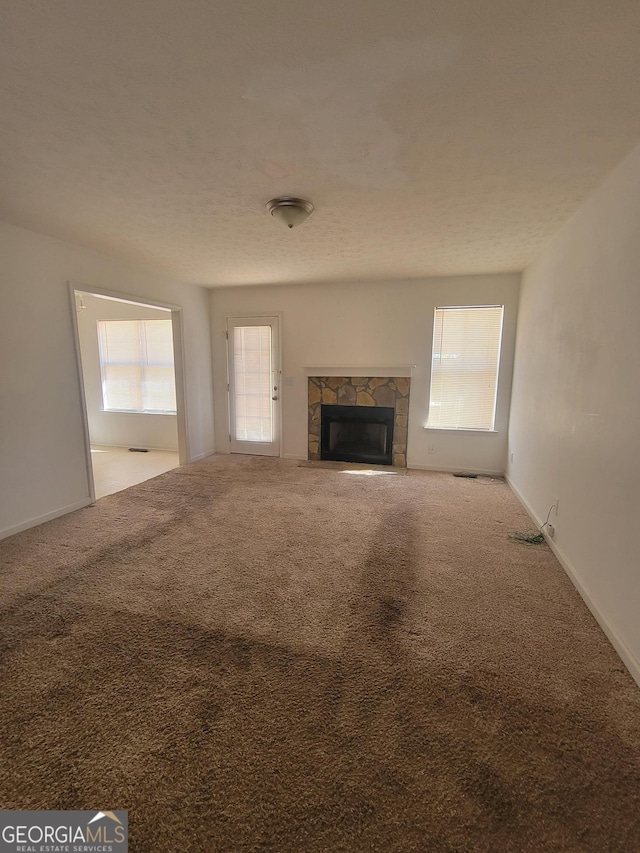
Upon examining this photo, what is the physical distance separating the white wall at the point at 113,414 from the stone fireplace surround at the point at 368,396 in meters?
2.24

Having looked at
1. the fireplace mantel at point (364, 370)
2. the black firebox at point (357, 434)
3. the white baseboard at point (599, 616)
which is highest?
the fireplace mantel at point (364, 370)

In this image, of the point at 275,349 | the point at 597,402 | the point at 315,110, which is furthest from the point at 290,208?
the point at 275,349

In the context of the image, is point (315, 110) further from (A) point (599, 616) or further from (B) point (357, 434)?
(B) point (357, 434)

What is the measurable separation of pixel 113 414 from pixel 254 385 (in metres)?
2.54

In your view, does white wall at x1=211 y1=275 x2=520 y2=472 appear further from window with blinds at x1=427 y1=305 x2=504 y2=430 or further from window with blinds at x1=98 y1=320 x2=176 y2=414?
window with blinds at x1=98 y1=320 x2=176 y2=414

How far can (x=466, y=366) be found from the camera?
4594 mm

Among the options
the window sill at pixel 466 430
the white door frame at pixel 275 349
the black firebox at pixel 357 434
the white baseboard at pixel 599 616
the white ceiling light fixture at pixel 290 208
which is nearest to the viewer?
the white baseboard at pixel 599 616

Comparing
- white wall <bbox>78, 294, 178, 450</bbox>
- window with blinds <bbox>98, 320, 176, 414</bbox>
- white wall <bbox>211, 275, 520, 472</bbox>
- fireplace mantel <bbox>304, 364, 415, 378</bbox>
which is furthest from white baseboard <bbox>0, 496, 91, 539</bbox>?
fireplace mantel <bbox>304, 364, 415, 378</bbox>

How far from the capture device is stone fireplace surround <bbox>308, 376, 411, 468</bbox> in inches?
191

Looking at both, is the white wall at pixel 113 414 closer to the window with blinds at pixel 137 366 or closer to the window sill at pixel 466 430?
the window with blinds at pixel 137 366

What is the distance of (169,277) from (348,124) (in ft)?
11.4

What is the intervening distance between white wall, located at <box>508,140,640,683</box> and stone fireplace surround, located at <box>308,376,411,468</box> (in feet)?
6.01

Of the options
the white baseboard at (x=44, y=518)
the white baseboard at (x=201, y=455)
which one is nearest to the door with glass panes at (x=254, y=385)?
the white baseboard at (x=201, y=455)

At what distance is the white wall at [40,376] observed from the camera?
2828 millimetres
